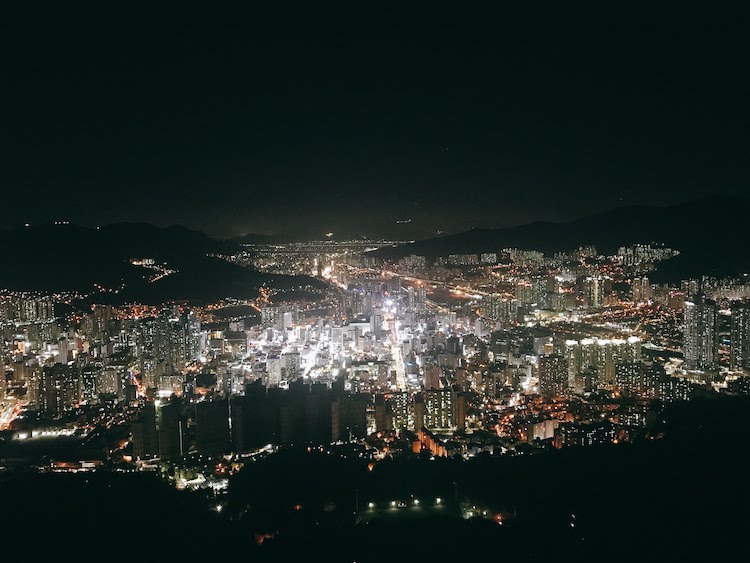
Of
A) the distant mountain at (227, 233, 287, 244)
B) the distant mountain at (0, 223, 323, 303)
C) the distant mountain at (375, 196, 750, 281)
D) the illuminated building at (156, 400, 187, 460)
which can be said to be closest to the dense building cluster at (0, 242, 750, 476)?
the illuminated building at (156, 400, 187, 460)

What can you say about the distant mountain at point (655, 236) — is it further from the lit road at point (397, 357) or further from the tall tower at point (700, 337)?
the lit road at point (397, 357)

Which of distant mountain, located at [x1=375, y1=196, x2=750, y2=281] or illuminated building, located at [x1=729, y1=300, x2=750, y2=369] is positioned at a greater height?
distant mountain, located at [x1=375, y1=196, x2=750, y2=281]

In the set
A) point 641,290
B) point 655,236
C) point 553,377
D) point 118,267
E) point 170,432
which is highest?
point 655,236

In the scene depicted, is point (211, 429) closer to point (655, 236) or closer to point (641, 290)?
point (641, 290)

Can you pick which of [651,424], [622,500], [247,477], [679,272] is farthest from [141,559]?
[679,272]

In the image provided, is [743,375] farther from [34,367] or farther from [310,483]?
[34,367]

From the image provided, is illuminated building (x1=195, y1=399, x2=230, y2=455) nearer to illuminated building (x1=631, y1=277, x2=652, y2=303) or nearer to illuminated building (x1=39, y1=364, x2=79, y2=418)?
illuminated building (x1=39, y1=364, x2=79, y2=418)

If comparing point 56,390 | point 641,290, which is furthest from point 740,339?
point 56,390
